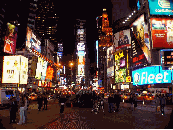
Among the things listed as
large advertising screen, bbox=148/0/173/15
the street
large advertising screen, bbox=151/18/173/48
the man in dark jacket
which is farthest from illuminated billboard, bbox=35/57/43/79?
the man in dark jacket

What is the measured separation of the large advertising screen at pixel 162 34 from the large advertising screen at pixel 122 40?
79.8ft

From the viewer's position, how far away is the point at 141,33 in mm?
65812

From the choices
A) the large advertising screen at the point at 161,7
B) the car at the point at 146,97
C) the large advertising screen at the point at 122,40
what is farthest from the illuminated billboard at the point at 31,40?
the car at the point at 146,97

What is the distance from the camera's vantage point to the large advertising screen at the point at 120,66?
87000mm

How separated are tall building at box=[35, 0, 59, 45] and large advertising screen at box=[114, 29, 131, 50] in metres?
57.7

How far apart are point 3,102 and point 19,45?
184ft

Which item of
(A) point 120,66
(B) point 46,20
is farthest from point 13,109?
(B) point 46,20

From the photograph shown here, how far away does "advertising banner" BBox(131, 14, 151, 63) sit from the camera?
2464 inches

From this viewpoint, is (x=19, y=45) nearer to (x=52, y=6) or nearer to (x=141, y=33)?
(x=141, y=33)

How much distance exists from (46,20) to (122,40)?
74.1 m

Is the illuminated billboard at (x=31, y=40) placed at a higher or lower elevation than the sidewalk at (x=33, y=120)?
higher

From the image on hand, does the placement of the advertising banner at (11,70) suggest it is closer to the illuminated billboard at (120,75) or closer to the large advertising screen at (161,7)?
the large advertising screen at (161,7)

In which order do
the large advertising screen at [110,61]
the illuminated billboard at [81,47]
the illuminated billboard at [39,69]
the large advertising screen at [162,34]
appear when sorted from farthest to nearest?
the illuminated billboard at [81,47] → the large advertising screen at [110,61] → the illuminated billboard at [39,69] → the large advertising screen at [162,34]

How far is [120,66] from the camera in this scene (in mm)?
90750
